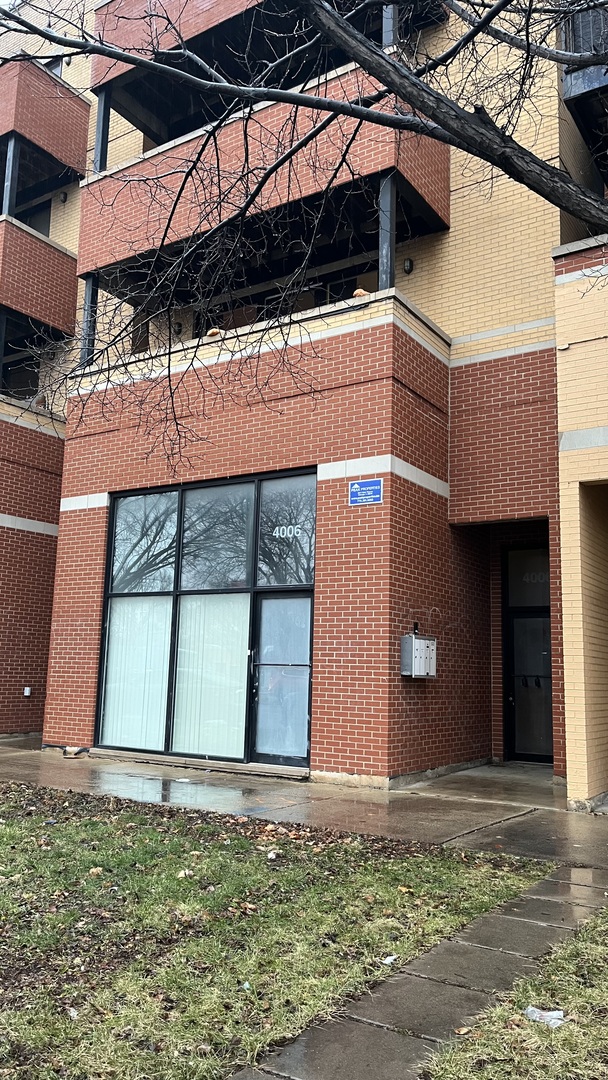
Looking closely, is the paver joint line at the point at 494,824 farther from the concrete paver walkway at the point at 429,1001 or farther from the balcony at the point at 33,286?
the balcony at the point at 33,286

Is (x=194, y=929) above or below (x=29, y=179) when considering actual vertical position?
A: below

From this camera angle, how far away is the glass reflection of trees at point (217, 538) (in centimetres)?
1104

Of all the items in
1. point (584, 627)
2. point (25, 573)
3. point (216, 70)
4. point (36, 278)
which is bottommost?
point (584, 627)

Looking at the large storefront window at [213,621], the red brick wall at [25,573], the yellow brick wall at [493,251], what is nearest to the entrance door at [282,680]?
the large storefront window at [213,621]

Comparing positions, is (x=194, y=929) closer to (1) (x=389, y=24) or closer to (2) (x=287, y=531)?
(2) (x=287, y=531)

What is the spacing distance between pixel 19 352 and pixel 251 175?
32.0ft

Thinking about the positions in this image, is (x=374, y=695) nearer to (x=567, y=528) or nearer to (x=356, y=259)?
(x=567, y=528)

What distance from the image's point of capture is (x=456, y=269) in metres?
12.4

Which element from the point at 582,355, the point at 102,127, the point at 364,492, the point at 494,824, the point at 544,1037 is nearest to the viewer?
the point at 544,1037

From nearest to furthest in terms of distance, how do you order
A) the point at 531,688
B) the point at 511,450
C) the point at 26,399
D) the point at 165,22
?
the point at 511,450 → the point at 531,688 → the point at 165,22 → the point at 26,399

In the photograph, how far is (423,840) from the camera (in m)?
6.75

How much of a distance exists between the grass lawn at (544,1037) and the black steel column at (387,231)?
859 centimetres

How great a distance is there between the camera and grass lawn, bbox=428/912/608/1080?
3.01 m

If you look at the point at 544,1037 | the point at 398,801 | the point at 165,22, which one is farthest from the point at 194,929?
the point at 165,22
